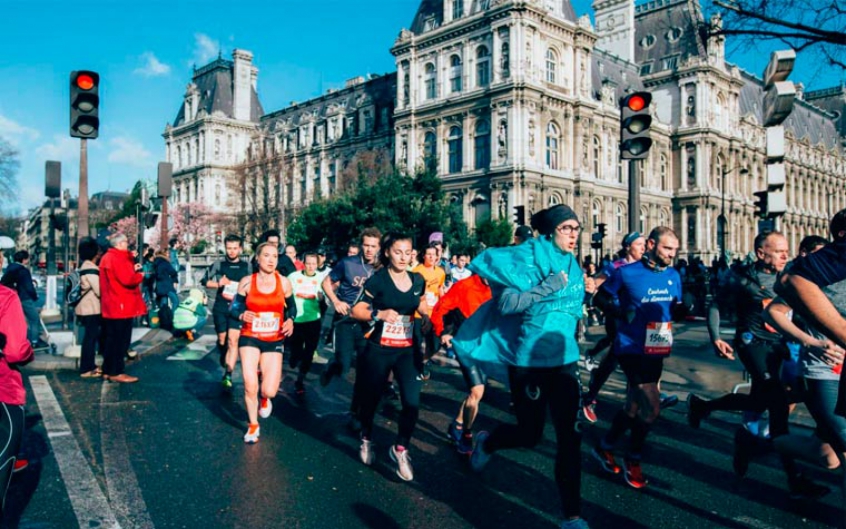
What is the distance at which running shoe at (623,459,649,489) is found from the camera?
4844mm

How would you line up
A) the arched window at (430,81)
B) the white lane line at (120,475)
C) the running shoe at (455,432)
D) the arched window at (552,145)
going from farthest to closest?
the arched window at (430,81) < the arched window at (552,145) < the running shoe at (455,432) < the white lane line at (120,475)

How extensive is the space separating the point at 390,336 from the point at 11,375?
2535 millimetres

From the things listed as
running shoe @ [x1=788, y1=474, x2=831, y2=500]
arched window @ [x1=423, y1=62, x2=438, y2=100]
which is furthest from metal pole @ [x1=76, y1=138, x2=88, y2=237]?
arched window @ [x1=423, y1=62, x2=438, y2=100]

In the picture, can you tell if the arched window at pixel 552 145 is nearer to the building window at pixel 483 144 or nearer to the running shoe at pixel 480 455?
the building window at pixel 483 144

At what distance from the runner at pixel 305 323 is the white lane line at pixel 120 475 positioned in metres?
1.99

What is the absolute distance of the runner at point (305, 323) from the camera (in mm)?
8094

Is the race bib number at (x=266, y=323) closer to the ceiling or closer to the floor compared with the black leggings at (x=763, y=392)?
closer to the ceiling

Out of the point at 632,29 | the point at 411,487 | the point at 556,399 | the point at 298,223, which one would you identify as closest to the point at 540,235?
the point at 556,399

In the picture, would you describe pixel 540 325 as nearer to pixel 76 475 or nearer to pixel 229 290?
pixel 76 475

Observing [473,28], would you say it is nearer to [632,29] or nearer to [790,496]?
[632,29]

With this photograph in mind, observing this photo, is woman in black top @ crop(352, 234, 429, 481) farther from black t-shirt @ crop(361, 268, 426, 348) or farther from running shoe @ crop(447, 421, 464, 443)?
running shoe @ crop(447, 421, 464, 443)

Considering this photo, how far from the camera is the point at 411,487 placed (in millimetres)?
4820

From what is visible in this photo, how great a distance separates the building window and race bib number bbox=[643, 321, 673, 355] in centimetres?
3787

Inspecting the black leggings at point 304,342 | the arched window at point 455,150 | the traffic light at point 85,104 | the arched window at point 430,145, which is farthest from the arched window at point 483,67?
the black leggings at point 304,342
